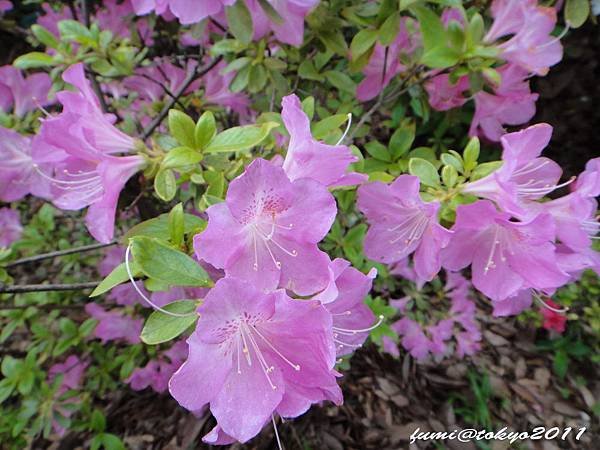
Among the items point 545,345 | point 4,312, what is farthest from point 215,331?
point 545,345

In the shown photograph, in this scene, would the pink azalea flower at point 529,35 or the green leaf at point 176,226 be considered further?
the pink azalea flower at point 529,35

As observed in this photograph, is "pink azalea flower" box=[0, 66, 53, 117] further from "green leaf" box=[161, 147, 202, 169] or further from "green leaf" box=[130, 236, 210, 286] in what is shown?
"green leaf" box=[130, 236, 210, 286]

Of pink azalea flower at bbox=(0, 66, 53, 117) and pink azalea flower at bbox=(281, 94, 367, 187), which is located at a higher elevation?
pink azalea flower at bbox=(281, 94, 367, 187)

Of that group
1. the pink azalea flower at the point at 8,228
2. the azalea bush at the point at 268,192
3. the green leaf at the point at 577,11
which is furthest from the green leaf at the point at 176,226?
the pink azalea flower at the point at 8,228

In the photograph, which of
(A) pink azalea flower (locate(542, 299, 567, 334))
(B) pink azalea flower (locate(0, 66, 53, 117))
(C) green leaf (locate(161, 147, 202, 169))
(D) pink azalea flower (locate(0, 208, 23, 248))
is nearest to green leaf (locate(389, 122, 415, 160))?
(C) green leaf (locate(161, 147, 202, 169))

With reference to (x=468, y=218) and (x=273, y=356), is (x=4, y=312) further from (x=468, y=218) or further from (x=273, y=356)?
(x=468, y=218)

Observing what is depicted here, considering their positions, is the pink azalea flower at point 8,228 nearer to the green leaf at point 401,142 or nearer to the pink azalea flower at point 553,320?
the green leaf at point 401,142
